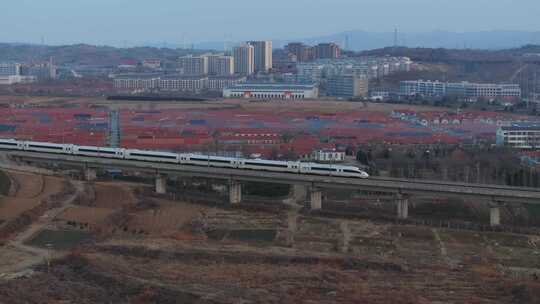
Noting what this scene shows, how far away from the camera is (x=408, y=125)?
2903 cm

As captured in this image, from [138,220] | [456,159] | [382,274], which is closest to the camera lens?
[382,274]

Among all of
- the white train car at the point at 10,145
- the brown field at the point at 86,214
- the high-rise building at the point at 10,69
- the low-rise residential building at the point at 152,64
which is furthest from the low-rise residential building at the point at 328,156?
the low-rise residential building at the point at 152,64

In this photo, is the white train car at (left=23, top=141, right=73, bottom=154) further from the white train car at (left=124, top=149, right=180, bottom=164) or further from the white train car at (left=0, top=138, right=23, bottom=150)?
the white train car at (left=124, top=149, right=180, bottom=164)

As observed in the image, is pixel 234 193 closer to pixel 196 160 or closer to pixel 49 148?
pixel 196 160

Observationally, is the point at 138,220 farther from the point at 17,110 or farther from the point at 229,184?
the point at 17,110

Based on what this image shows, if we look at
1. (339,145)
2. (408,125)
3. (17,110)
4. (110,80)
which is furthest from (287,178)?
(110,80)

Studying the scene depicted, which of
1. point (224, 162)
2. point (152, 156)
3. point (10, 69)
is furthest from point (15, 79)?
point (224, 162)

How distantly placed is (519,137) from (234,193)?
38.0 ft

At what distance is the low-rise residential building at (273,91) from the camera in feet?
140

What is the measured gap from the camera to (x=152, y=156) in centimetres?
1725

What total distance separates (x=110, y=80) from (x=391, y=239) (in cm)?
4012

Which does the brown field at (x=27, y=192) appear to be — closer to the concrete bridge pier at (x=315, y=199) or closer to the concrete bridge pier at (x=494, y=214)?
the concrete bridge pier at (x=315, y=199)

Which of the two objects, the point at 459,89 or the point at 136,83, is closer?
the point at 459,89

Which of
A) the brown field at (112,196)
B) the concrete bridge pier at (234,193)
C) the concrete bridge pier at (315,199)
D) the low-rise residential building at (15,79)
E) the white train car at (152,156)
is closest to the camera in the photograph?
the concrete bridge pier at (315,199)
